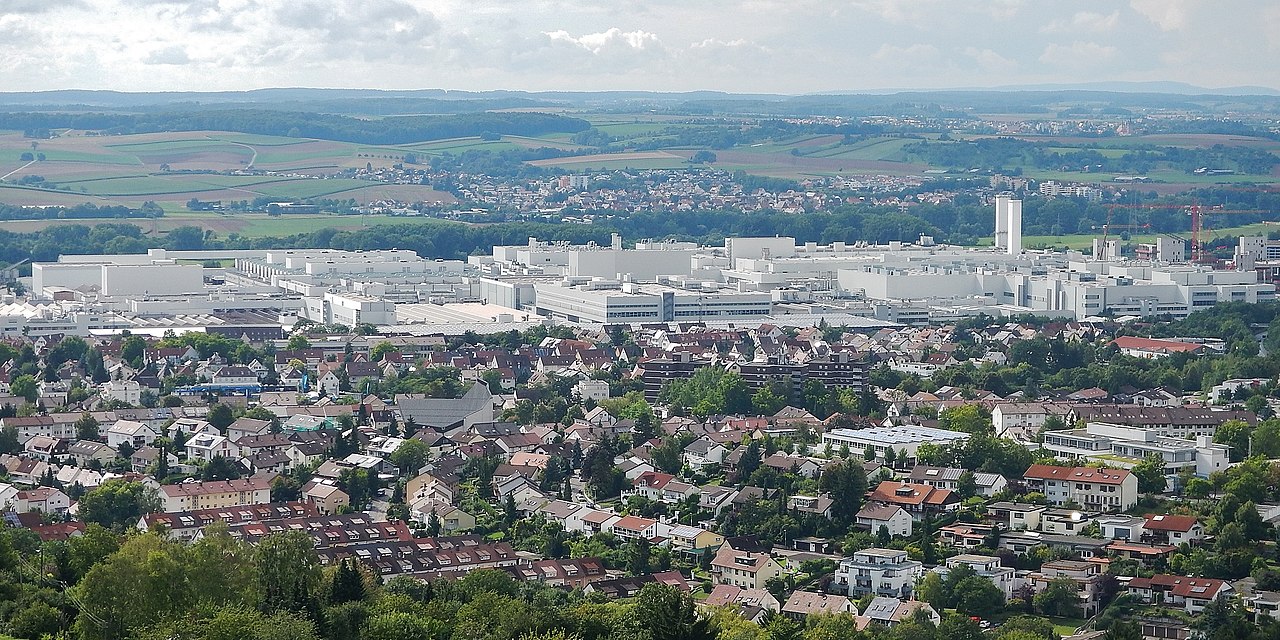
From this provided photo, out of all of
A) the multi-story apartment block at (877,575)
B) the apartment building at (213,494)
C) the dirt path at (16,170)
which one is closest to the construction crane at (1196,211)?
the dirt path at (16,170)

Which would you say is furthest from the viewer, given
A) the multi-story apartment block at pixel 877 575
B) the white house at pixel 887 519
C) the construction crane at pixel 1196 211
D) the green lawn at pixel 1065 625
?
the construction crane at pixel 1196 211

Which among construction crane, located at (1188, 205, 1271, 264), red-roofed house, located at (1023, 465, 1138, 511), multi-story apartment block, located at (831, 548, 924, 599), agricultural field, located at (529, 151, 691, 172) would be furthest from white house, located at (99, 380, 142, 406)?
agricultural field, located at (529, 151, 691, 172)

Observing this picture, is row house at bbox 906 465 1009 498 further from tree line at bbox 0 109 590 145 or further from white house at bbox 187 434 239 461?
tree line at bbox 0 109 590 145

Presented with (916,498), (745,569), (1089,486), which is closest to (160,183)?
(916,498)

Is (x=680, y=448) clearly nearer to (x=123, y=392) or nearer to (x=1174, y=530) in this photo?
(x=1174, y=530)

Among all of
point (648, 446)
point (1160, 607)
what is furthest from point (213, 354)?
point (1160, 607)

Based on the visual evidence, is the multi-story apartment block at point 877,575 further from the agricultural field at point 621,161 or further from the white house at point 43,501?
the agricultural field at point 621,161
